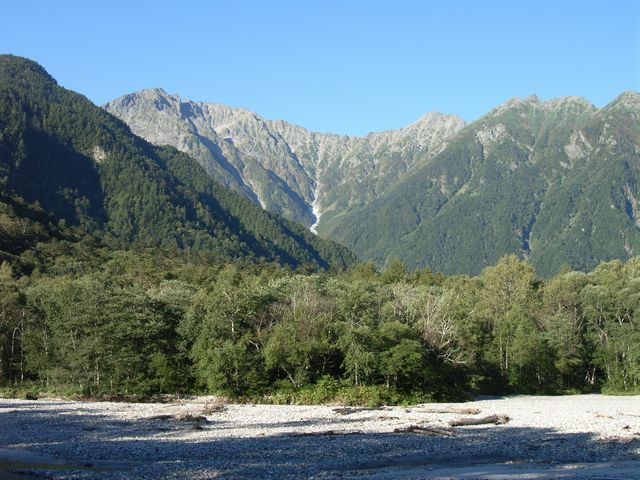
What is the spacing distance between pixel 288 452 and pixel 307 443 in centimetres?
319

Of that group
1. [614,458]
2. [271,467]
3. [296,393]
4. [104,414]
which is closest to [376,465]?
[271,467]

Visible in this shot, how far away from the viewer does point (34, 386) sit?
64.9 meters

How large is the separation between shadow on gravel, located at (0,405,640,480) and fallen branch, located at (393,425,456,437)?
0.68 m

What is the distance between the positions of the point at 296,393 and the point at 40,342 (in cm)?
2698

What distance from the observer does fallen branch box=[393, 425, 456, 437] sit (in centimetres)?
3650

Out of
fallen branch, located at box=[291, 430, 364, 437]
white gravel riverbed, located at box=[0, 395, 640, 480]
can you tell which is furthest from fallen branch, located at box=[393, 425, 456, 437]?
fallen branch, located at box=[291, 430, 364, 437]

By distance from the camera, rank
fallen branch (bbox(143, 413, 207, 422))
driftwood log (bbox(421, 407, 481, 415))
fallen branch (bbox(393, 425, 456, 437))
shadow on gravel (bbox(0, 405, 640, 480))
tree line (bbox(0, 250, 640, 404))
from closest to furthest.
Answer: shadow on gravel (bbox(0, 405, 640, 480)), fallen branch (bbox(393, 425, 456, 437)), fallen branch (bbox(143, 413, 207, 422)), driftwood log (bbox(421, 407, 481, 415)), tree line (bbox(0, 250, 640, 404))

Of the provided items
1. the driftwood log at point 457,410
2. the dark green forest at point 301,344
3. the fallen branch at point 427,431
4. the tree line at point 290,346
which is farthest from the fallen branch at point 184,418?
the driftwood log at point 457,410

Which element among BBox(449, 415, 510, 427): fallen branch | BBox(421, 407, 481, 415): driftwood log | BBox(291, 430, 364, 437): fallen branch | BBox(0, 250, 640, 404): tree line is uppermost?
BBox(0, 250, 640, 404): tree line

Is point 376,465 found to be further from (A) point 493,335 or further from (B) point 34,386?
(A) point 493,335

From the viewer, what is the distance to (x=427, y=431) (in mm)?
37094

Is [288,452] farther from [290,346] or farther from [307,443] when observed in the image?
[290,346]

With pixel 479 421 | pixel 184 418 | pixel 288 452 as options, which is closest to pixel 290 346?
pixel 184 418

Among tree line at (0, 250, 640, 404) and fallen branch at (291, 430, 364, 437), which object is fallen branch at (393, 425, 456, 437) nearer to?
fallen branch at (291, 430, 364, 437)
